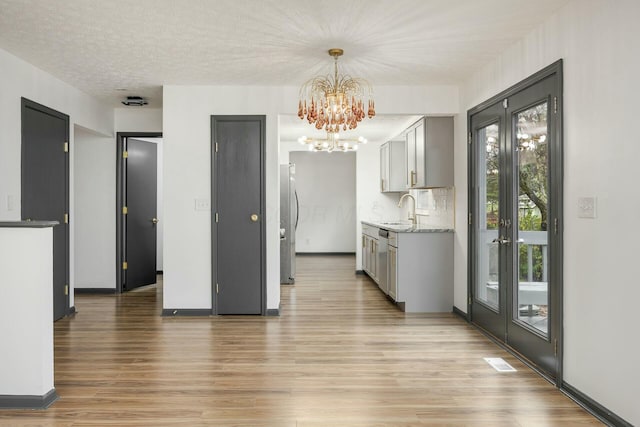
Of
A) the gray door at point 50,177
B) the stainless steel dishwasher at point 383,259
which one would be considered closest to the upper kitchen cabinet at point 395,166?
the stainless steel dishwasher at point 383,259

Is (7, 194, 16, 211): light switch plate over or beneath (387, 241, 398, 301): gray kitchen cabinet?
over

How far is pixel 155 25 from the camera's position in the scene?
137 inches

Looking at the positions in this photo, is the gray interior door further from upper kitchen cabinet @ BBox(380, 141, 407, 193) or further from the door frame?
upper kitchen cabinet @ BBox(380, 141, 407, 193)

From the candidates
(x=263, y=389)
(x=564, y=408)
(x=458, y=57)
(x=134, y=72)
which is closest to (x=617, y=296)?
(x=564, y=408)

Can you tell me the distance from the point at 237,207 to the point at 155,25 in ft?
7.20

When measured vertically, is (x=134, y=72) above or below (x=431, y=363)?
above

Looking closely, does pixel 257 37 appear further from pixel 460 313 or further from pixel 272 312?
pixel 460 313

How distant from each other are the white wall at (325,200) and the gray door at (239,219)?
249 inches

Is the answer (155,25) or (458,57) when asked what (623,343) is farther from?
(155,25)

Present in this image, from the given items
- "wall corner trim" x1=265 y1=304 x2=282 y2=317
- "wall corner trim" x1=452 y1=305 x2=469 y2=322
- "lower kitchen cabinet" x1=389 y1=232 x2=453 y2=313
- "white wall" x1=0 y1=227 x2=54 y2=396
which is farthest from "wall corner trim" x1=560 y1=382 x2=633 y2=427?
"white wall" x1=0 y1=227 x2=54 y2=396

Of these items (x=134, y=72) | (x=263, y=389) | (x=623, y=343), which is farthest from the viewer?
(x=134, y=72)

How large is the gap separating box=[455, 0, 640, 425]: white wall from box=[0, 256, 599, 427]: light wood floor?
346mm

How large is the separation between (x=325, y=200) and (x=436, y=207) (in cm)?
571

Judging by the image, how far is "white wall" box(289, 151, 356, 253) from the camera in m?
11.6
